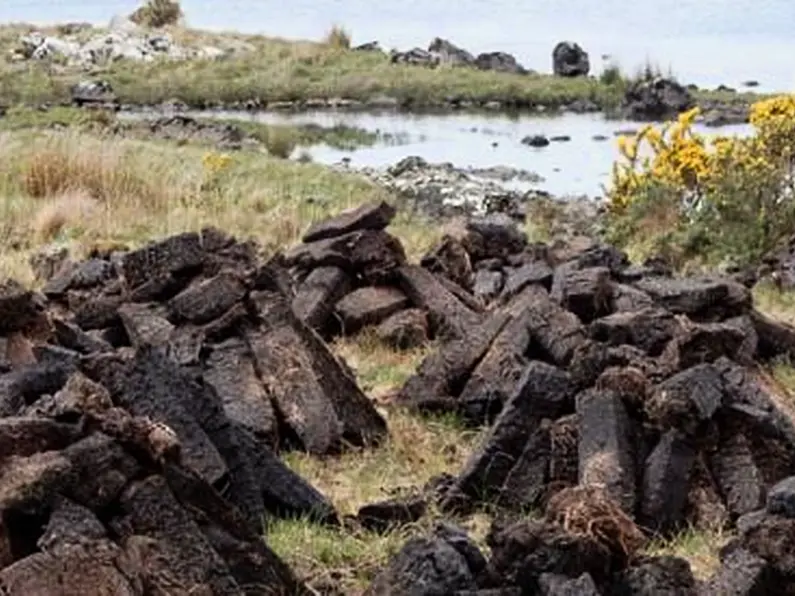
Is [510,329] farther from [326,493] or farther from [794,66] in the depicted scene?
[794,66]

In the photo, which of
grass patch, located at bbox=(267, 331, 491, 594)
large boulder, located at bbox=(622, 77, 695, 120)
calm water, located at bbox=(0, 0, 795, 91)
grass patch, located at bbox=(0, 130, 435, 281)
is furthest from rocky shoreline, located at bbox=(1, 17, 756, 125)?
grass patch, located at bbox=(267, 331, 491, 594)

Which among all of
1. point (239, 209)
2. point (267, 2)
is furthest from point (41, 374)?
point (267, 2)

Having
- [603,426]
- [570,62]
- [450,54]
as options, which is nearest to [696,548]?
[603,426]

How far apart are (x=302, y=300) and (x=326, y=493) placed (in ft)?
8.04

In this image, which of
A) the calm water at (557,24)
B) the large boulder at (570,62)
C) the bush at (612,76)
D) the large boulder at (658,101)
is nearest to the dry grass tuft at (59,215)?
the large boulder at (658,101)

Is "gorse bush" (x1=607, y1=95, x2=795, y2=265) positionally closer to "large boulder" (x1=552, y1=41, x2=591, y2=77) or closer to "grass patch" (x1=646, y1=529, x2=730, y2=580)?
"grass patch" (x1=646, y1=529, x2=730, y2=580)

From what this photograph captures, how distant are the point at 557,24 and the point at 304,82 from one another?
78.2ft

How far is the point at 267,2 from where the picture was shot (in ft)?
271

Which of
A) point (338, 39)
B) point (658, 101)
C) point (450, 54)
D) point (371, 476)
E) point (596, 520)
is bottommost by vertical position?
point (658, 101)

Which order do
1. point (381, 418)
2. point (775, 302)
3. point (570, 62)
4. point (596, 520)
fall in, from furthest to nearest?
point (570, 62) → point (775, 302) → point (381, 418) → point (596, 520)

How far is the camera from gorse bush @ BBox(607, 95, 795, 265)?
11938 millimetres

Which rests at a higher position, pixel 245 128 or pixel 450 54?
pixel 450 54

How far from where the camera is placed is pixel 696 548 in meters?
5.21

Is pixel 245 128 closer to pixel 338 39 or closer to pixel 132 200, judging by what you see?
pixel 132 200
